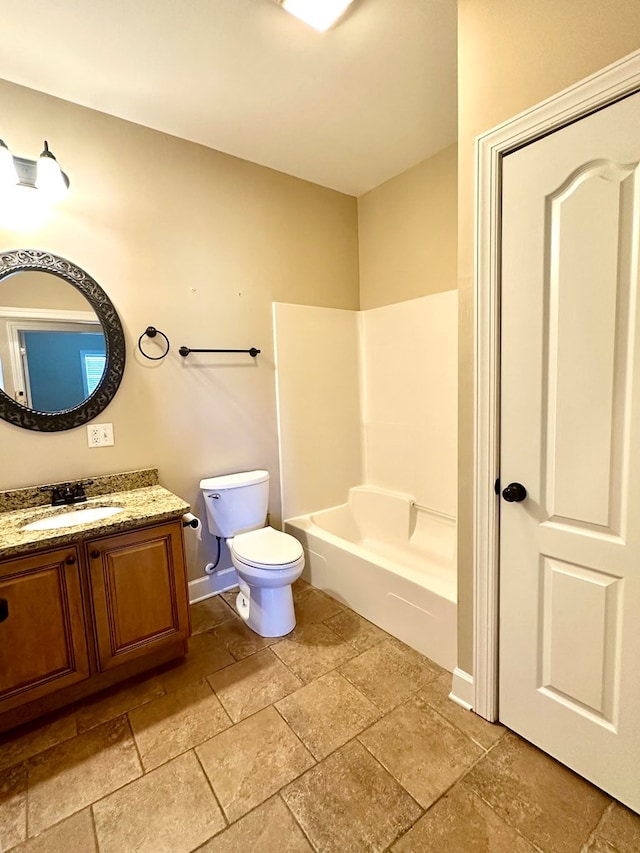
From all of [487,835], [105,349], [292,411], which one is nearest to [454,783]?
[487,835]

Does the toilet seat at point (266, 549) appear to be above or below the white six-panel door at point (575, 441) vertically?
below

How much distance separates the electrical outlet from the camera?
2.10 metres

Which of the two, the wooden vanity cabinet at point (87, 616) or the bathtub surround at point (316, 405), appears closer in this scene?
the wooden vanity cabinet at point (87, 616)

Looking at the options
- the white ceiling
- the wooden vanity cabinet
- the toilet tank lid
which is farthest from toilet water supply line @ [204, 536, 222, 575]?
the white ceiling

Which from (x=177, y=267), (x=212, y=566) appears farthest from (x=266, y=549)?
(x=177, y=267)

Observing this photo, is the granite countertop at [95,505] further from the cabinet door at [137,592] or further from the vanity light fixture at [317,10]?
the vanity light fixture at [317,10]

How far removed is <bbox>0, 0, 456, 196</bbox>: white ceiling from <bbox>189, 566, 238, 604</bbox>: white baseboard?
258 cm

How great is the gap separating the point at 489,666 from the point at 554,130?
5.98ft

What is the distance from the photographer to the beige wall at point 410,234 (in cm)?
247

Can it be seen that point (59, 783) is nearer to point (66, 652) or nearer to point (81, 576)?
point (66, 652)

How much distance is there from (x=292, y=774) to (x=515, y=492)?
1220mm

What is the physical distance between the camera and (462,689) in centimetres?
166

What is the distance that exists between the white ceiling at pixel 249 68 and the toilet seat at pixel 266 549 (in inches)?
87.8

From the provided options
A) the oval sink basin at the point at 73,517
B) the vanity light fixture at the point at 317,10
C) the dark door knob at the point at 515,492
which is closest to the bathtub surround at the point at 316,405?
the oval sink basin at the point at 73,517
